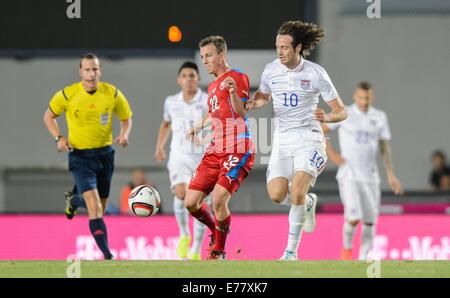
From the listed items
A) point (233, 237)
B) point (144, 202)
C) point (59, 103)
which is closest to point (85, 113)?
point (59, 103)

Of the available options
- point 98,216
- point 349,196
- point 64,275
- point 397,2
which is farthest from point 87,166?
point 397,2

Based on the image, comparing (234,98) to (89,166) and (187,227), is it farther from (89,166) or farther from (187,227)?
(187,227)

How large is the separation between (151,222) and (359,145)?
281 centimetres

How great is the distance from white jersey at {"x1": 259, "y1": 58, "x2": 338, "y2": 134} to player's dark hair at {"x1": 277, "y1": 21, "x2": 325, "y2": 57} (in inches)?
7.3

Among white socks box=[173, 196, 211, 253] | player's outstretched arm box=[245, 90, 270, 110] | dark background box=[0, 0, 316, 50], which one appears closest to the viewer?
player's outstretched arm box=[245, 90, 270, 110]

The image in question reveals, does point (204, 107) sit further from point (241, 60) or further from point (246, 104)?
point (241, 60)

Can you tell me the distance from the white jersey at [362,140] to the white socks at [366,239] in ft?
1.87

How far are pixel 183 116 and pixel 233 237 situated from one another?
2.73 m

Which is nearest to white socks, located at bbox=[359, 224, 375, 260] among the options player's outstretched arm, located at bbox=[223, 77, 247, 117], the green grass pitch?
player's outstretched arm, located at bbox=[223, 77, 247, 117]

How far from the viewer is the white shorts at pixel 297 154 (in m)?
11.3

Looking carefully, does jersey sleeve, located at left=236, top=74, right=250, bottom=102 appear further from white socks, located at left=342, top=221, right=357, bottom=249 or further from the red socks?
white socks, located at left=342, top=221, right=357, bottom=249

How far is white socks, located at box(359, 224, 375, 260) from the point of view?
611 inches

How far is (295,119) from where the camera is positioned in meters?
11.3

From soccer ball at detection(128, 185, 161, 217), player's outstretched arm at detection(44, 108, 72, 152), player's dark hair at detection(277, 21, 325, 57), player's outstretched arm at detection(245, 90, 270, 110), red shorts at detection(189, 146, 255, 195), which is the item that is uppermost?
player's dark hair at detection(277, 21, 325, 57)
